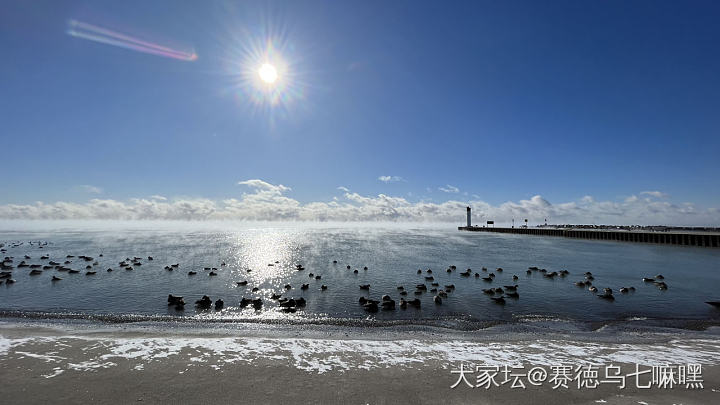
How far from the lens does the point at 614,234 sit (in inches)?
4013

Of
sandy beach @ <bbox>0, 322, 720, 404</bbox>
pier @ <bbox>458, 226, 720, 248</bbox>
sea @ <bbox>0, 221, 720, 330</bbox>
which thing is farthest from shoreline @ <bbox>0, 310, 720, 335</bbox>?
pier @ <bbox>458, 226, 720, 248</bbox>

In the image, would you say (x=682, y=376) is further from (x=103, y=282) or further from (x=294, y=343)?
(x=103, y=282)

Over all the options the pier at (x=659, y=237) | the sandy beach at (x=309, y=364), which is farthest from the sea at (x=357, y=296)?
the pier at (x=659, y=237)

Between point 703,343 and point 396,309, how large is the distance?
14647mm

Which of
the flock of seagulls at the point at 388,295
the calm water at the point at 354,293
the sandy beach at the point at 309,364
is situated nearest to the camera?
the sandy beach at the point at 309,364

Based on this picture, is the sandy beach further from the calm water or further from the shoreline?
the calm water

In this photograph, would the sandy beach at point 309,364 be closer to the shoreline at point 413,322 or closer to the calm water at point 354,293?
the shoreline at point 413,322

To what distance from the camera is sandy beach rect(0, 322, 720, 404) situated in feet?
28.3

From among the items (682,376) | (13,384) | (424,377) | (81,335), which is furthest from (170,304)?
(682,376)

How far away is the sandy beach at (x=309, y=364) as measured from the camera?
28.3ft

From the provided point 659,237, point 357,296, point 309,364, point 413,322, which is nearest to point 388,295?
point 357,296

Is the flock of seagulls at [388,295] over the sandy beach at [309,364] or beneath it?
beneath

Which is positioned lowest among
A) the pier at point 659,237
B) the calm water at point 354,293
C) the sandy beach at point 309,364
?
the calm water at point 354,293

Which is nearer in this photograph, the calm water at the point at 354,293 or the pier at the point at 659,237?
the calm water at the point at 354,293
